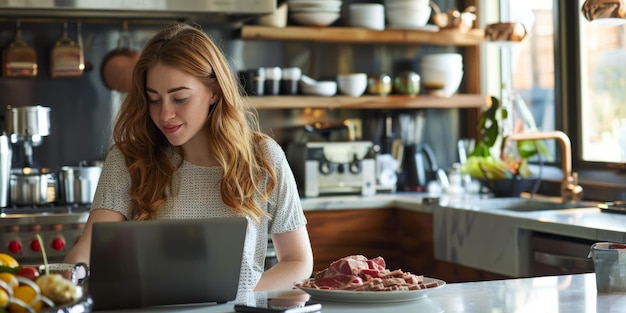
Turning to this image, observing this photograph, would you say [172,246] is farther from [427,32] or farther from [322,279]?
[427,32]

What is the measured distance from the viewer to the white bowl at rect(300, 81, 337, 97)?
4699 mm

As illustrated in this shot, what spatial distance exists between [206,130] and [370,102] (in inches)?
94.7

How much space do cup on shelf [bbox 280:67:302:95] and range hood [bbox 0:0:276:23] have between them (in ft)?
1.09

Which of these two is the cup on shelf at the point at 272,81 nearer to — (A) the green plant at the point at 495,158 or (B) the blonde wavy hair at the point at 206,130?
(A) the green plant at the point at 495,158

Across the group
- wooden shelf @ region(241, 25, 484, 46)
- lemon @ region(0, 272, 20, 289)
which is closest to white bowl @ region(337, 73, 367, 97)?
wooden shelf @ region(241, 25, 484, 46)

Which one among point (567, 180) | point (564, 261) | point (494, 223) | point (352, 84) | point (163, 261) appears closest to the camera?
point (163, 261)

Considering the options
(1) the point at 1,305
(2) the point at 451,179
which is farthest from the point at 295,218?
(2) the point at 451,179

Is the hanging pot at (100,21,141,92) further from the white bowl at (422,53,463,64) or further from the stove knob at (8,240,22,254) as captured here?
the white bowl at (422,53,463,64)

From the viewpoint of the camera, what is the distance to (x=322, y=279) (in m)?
2.02

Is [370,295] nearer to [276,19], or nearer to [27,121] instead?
[27,121]

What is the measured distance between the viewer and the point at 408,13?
483cm

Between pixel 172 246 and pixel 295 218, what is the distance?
2.43 feet

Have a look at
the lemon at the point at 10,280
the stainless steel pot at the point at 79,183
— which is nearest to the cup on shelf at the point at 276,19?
the stainless steel pot at the point at 79,183

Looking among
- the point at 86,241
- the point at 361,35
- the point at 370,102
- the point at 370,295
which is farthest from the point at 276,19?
the point at 370,295
